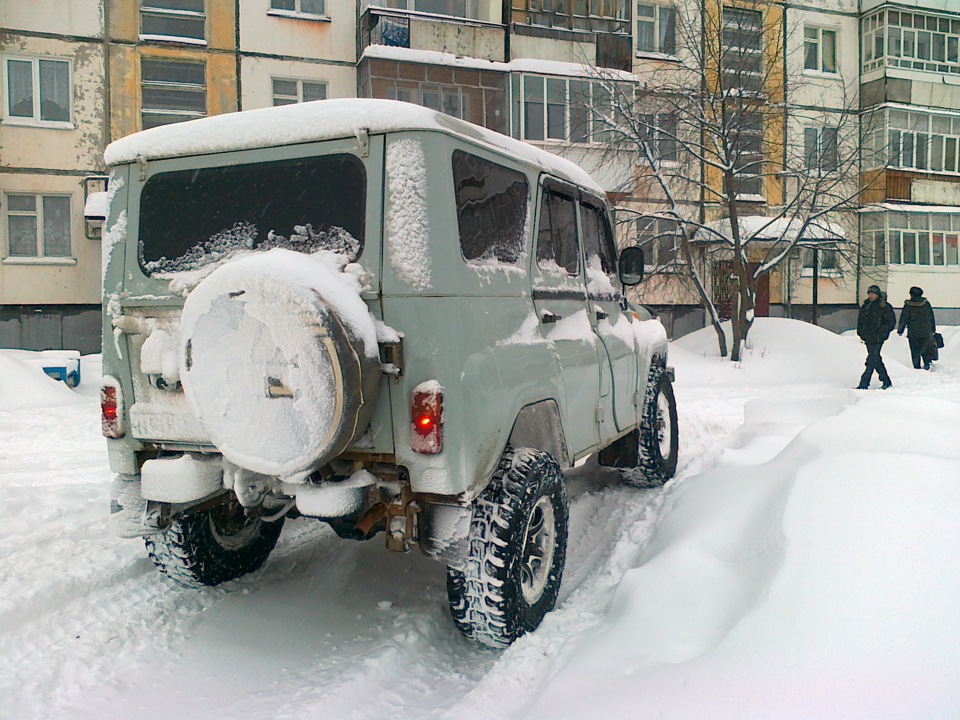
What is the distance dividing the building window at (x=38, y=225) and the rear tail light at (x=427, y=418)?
18.9m

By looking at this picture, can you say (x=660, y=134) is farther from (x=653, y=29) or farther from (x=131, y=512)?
(x=131, y=512)

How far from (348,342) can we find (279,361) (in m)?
0.29

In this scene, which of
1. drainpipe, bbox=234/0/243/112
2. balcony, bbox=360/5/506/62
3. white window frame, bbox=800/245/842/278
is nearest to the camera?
balcony, bbox=360/5/506/62

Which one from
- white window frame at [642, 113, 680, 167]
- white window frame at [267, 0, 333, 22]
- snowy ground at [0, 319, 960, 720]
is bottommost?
snowy ground at [0, 319, 960, 720]

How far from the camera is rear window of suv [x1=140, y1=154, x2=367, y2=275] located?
3150mm

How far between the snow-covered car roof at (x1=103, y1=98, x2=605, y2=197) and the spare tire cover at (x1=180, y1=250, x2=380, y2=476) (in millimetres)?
572

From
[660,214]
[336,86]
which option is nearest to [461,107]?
[336,86]

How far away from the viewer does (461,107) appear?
67.4ft

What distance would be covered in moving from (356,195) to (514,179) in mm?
896

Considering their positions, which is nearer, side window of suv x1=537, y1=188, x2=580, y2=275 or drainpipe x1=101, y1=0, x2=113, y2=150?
side window of suv x1=537, y1=188, x2=580, y2=275

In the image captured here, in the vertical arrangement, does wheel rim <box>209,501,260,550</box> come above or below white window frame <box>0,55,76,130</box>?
below

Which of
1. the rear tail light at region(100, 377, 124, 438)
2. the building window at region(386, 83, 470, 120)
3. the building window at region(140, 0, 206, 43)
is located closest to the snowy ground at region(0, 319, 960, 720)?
the rear tail light at region(100, 377, 124, 438)

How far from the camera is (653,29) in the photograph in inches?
941

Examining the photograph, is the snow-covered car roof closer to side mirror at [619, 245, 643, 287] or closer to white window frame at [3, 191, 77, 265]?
side mirror at [619, 245, 643, 287]
